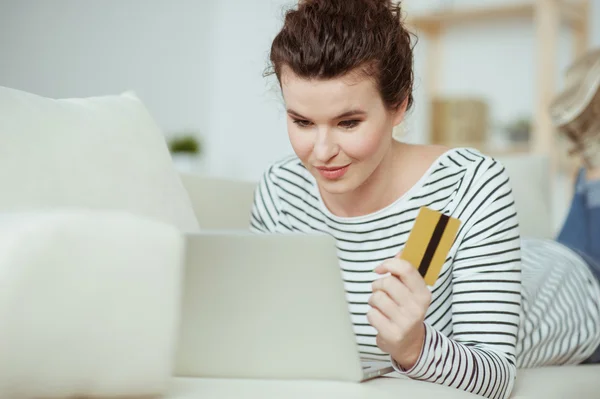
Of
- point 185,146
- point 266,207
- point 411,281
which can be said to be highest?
point 185,146

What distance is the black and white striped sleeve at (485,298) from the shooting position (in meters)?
0.97

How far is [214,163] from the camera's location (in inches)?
208

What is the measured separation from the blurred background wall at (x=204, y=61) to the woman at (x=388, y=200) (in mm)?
2393

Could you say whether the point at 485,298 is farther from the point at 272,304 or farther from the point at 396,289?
the point at 272,304

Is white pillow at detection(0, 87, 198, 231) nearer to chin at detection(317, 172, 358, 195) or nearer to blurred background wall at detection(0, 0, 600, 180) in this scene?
chin at detection(317, 172, 358, 195)

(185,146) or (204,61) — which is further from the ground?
(204,61)

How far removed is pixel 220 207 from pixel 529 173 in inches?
33.7

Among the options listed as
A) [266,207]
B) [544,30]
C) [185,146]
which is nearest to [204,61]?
[185,146]

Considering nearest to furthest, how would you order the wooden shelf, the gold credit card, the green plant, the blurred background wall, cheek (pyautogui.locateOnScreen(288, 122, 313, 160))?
the gold credit card, cheek (pyautogui.locateOnScreen(288, 122, 313, 160)), the wooden shelf, the blurred background wall, the green plant

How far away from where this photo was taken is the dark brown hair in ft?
3.36

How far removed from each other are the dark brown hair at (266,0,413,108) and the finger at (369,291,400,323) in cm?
32

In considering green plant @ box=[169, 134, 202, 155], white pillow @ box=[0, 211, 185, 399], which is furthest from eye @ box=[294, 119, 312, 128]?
green plant @ box=[169, 134, 202, 155]

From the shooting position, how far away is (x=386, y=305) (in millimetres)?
849

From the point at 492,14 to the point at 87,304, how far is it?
154 inches
